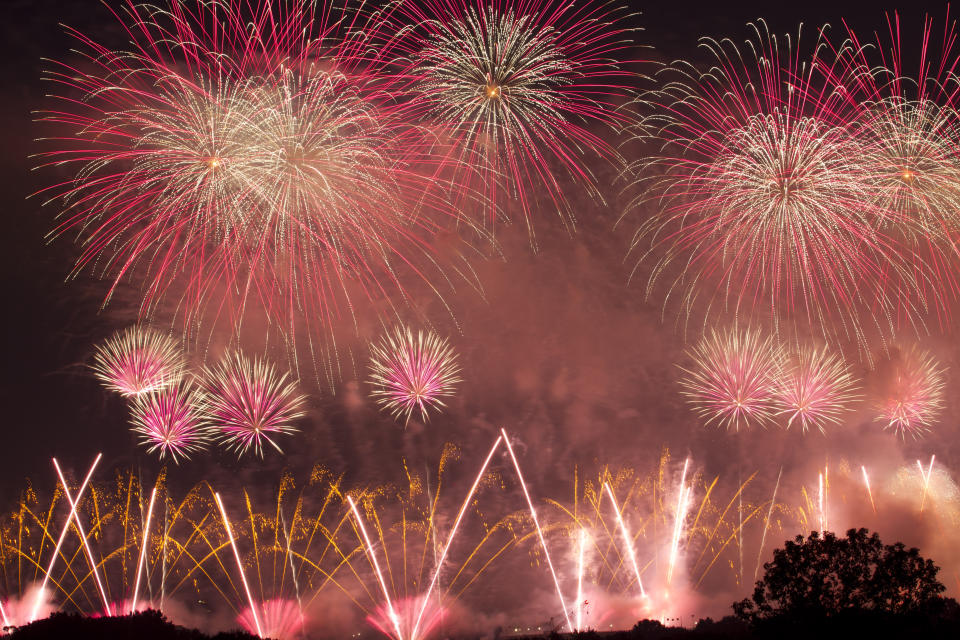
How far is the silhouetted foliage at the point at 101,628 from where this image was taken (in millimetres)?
32969

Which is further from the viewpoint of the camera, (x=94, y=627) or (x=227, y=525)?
(x=227, y=525)

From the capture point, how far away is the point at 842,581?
103 feet

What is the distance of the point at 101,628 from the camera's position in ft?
111

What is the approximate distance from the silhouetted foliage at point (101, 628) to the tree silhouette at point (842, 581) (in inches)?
1172

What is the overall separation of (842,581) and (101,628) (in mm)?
37146

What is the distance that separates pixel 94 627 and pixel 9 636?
397 centimetres

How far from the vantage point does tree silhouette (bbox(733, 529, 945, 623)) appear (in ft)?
101

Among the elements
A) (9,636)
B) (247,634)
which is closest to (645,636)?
(247,634)

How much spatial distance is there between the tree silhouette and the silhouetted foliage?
2978 centimetres

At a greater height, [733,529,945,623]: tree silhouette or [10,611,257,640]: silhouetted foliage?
[733,529,945,623]: tree silhouette

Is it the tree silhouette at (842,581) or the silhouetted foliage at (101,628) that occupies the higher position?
the tree silhouette at (842,581)

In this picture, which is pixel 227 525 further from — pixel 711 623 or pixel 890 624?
pixel 711 623

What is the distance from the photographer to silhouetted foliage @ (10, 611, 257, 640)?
32969 millimetres

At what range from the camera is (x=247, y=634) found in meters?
38.5
